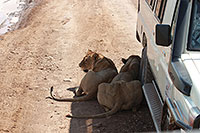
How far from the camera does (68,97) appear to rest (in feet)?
22.5

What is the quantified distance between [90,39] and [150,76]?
4514mm

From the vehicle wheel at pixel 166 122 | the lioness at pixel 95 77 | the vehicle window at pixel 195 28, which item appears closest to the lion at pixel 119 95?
the lioness at pixel 95 77

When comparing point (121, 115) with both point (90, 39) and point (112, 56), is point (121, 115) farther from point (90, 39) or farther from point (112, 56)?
point (90, 39)

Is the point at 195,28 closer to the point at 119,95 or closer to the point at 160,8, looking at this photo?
the point at 160,8

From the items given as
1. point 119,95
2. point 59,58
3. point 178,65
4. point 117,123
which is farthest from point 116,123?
point 59,58

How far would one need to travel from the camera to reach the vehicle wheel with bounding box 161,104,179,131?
12.9ft

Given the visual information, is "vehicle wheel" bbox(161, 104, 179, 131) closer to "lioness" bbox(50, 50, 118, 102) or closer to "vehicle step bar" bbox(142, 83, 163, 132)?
"vehicle step bar" bbox(142, 83, 163, 132)

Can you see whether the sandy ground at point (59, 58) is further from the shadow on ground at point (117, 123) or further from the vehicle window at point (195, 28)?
the vehicle window at point (195, 28)

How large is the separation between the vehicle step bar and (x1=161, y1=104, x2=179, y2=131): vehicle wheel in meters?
0.19

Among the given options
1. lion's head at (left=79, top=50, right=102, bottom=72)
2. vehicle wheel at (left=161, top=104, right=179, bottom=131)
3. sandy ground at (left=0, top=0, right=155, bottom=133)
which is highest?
vehicle wheel at (left=161, top=104, right=179, bottom=131)

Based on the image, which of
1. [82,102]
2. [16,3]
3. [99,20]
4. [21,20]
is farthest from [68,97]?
[16,3]

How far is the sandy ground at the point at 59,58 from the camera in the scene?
5949mm

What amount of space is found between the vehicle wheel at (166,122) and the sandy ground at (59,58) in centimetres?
141

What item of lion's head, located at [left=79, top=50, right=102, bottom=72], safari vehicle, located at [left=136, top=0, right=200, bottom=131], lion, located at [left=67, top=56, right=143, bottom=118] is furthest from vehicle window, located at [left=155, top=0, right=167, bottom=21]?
lion's head, located at [left=79, top=50, right=102, bottom=72]
